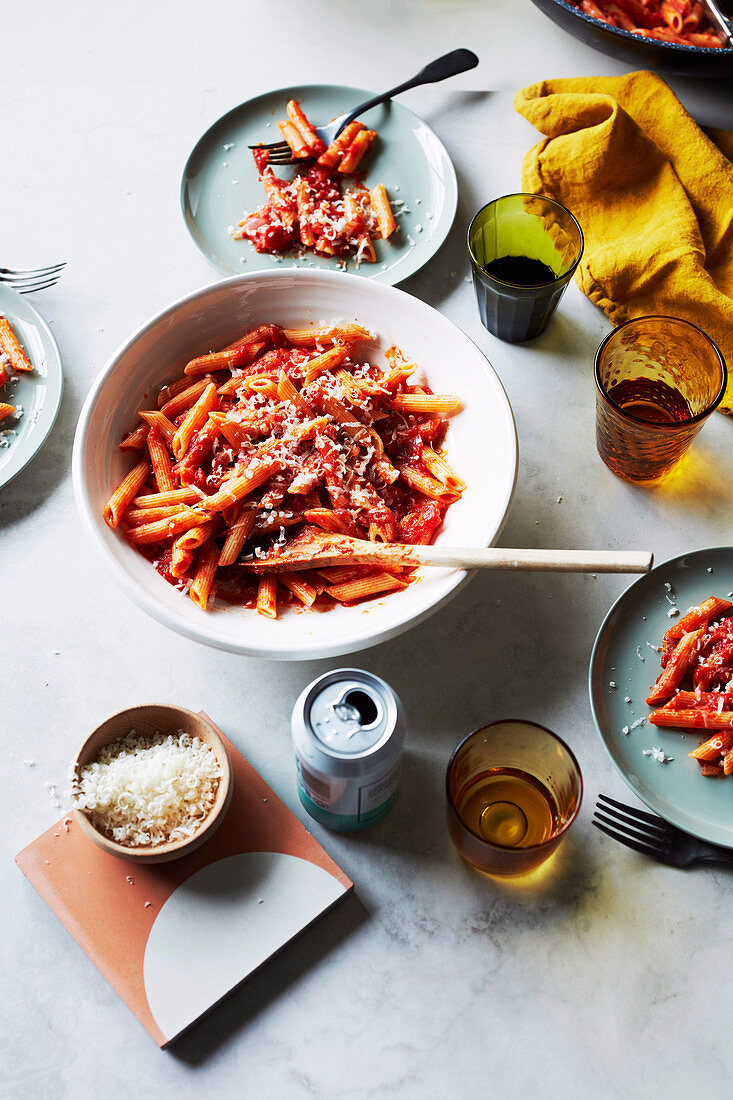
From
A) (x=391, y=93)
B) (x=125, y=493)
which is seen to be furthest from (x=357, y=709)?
(x=391, y=93)

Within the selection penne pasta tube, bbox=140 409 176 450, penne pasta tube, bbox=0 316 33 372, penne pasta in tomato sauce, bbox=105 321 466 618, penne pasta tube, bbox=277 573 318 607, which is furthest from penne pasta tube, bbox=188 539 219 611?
penne pasta tube, bbox=0 316 33 372

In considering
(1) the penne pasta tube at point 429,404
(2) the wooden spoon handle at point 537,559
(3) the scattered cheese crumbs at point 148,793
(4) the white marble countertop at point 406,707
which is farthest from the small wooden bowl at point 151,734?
(1) the penne pasta tube at point 429,404

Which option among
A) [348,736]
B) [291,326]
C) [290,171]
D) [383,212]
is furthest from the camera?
[290,171]

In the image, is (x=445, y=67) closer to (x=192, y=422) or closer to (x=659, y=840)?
(x=192, y=422)

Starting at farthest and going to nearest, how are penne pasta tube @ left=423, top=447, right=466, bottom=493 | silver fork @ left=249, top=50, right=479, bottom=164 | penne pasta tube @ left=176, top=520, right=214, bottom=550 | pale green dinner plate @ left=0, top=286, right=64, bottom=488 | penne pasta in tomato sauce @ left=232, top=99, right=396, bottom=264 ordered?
silver fork @ left=249, top=50, right=479, bottom=164, penne pasta in tomato sauce @ left=232, top=99, right=396, bottom=264, pale green dinner plate @ left=0, top=286, right=64, bottom=488, penne pasta tube @ left=423, top=447, right=466, bottom=493, penne pasta tube @ left=176, top=520, right=214, bottom=550

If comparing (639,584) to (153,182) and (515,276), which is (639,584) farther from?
(153,182)

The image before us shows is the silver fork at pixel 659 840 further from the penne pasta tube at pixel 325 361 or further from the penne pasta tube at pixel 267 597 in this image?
the penne pasta tube at pixel 325 361

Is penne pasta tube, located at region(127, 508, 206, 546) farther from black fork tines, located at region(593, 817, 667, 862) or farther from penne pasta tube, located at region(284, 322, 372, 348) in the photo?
black fork tines, located at region(593, 817, 667, 862)
